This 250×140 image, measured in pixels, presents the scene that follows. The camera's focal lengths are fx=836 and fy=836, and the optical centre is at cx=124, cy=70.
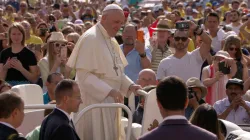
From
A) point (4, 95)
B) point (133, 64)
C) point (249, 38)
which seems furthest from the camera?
point (249, 38)

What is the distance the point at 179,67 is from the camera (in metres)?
11.2

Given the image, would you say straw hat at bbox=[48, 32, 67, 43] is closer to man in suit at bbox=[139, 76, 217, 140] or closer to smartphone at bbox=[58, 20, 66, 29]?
smartphone at bbox=[58, 20, 66, 29]

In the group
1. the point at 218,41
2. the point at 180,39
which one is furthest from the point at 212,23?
the point at 180,39

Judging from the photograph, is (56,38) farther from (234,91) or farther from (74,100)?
(74,100)

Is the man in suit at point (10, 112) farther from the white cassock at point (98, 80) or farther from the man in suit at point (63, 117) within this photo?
the white cassock at point (98, 80)

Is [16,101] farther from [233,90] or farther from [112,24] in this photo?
[233,90]

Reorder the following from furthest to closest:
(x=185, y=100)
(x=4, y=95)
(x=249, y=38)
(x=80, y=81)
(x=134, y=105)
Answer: (x=249, y=38) → (x=134, y=105) → (x=80, y=81) → (x=4, y=95) → (x=185, y=100)

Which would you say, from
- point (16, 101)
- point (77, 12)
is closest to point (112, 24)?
point (16, 101)

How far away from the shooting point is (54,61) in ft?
38.5

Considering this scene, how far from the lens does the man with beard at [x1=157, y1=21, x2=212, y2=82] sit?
36.8 ft

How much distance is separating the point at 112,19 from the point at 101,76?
0.62 m

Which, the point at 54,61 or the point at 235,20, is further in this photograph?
the point at 235,20

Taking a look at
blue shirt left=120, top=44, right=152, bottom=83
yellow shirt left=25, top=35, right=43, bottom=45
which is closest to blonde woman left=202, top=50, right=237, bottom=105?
blue shirt left=120, top=44, right=152, bottom=83

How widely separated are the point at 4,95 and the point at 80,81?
7.81 feet
